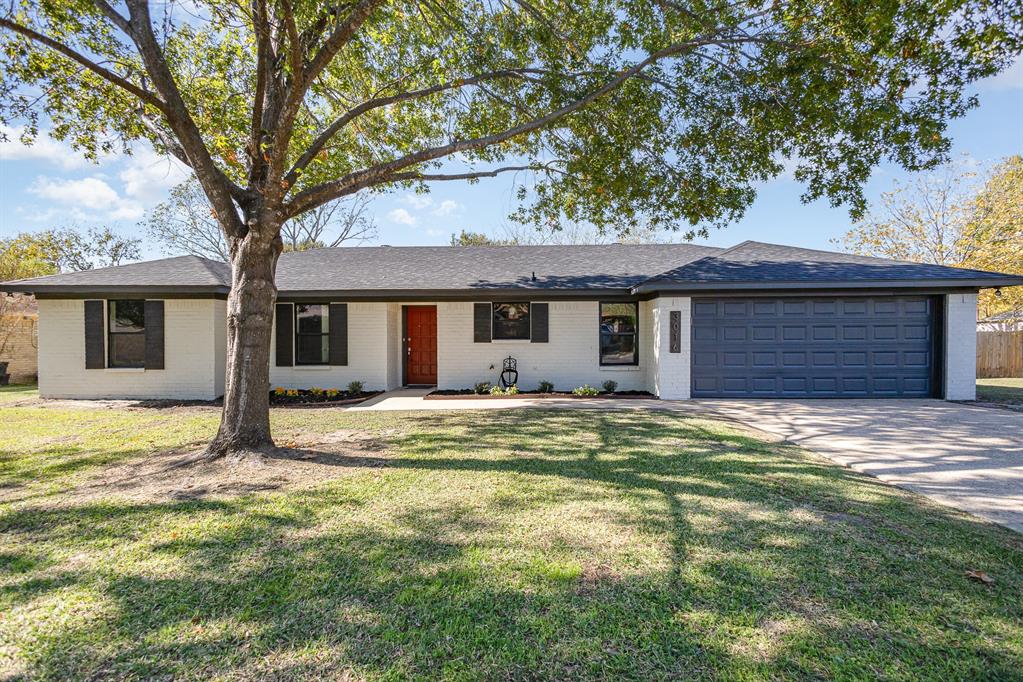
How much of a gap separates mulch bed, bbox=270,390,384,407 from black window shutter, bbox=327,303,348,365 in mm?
896

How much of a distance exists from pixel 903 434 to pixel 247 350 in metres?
9.32

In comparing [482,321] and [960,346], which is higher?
[482,321]

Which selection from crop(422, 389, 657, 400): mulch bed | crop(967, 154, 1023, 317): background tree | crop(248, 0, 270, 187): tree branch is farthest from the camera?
crop(967, 154, 1023, 317): background tree

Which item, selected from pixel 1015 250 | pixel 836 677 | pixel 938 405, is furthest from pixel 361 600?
pixel 1015 250

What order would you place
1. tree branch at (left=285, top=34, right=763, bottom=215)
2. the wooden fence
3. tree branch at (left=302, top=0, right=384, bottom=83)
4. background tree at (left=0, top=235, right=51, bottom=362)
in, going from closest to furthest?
tree branch at (left=302, top=0, right=384, bottom=83), tree branch at (left=285, top=34, right=763, bottom=215), background tree at (left=0, top=235, right=51, bottom=362), the wooden fence

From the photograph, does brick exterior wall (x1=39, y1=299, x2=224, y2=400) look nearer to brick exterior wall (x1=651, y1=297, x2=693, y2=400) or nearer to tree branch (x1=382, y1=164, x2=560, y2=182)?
tree branch (x1=382, y1=164, x2=560, y2=182)

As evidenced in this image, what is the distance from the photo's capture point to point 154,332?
11.0 meters

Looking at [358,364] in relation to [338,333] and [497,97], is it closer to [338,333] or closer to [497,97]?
[338,333]

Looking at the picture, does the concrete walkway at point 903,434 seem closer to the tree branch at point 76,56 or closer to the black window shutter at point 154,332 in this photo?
the black window shutter at point 154,332

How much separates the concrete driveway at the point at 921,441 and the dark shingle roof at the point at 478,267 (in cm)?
440

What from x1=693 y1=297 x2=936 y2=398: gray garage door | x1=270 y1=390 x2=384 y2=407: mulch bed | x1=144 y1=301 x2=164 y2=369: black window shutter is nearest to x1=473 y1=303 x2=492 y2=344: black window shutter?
x1=270 y1=390 x2=384 y2=407: mulch bed

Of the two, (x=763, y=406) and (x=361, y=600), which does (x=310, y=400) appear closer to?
(x=361, y=600)

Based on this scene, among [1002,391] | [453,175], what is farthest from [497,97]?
[1002,391]

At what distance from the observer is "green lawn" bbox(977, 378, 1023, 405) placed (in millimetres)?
10326
